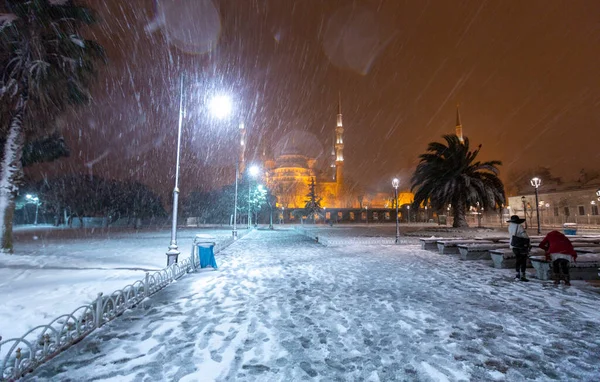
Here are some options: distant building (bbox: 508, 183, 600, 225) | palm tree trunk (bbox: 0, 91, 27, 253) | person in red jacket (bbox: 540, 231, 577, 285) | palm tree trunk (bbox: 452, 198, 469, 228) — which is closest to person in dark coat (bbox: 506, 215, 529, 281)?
person in red jacket (bbox: 540, 231, 577, 285)

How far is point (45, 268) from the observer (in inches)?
407

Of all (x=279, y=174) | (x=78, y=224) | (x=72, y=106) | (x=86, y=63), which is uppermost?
(x=279, y=174)

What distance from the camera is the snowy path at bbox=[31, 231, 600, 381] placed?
11.9 feet

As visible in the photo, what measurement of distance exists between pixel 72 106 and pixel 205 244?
394 inches

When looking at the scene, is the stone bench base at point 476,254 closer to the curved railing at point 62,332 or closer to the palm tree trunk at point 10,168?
the curved railing at point 62,332

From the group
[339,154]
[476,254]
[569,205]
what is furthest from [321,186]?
[476,254]

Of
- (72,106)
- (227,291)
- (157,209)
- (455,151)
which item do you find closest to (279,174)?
(157,209)

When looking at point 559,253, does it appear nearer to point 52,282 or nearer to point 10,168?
point 52,282

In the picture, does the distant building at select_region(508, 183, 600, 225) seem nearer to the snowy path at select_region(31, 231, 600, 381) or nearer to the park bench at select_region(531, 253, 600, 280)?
→ the park bench at select_region(531, 253, 600, 280)

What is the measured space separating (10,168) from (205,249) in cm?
921

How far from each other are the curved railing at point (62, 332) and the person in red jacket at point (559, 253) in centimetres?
945

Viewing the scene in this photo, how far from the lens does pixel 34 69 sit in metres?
12.7

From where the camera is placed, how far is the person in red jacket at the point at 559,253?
760 cm

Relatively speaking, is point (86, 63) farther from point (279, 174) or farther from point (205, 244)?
point (279, 174)
